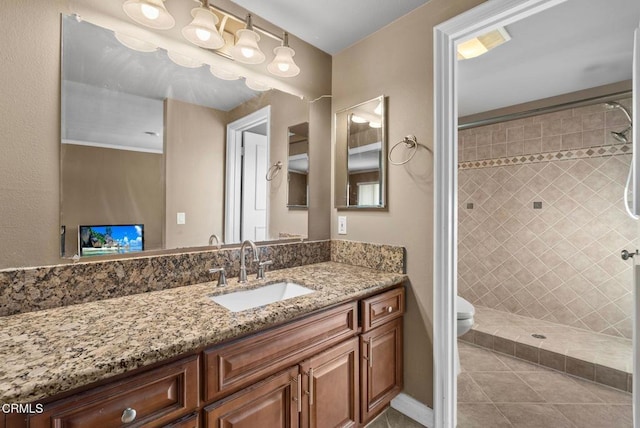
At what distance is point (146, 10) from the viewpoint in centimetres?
123

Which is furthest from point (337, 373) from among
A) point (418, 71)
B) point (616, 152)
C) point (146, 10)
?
point (616, 152)

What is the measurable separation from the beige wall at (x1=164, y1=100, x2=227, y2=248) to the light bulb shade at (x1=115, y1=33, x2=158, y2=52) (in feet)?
0.76

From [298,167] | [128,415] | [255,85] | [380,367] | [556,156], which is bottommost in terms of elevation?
[380,367]

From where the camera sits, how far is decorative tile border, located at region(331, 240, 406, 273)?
5.49ft

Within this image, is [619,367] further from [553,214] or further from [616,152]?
[616,152]

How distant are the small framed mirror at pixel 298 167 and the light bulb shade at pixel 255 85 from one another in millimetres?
288

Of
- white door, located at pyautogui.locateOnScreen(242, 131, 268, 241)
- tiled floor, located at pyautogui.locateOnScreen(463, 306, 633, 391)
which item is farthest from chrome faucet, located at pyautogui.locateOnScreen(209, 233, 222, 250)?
tiled floor, located at pyautogui.locateOnScreen(463, 306, 633, 391)

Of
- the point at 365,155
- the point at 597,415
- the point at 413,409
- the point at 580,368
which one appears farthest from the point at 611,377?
the point at 365,155

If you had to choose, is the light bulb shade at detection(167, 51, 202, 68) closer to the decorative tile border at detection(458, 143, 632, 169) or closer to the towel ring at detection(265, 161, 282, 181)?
the towel ring at detection(265, 161, 282, 181)

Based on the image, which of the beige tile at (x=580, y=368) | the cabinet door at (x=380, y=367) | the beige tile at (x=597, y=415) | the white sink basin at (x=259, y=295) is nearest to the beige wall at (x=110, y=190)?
the white sink basin at (x=259, y=295)

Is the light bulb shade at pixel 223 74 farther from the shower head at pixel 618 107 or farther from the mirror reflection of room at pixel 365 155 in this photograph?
the shower head at pixel 618 107

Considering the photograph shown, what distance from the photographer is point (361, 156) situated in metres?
1.90

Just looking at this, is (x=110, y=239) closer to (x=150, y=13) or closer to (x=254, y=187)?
(x=254, y=187)

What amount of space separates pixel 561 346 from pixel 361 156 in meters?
2.27
